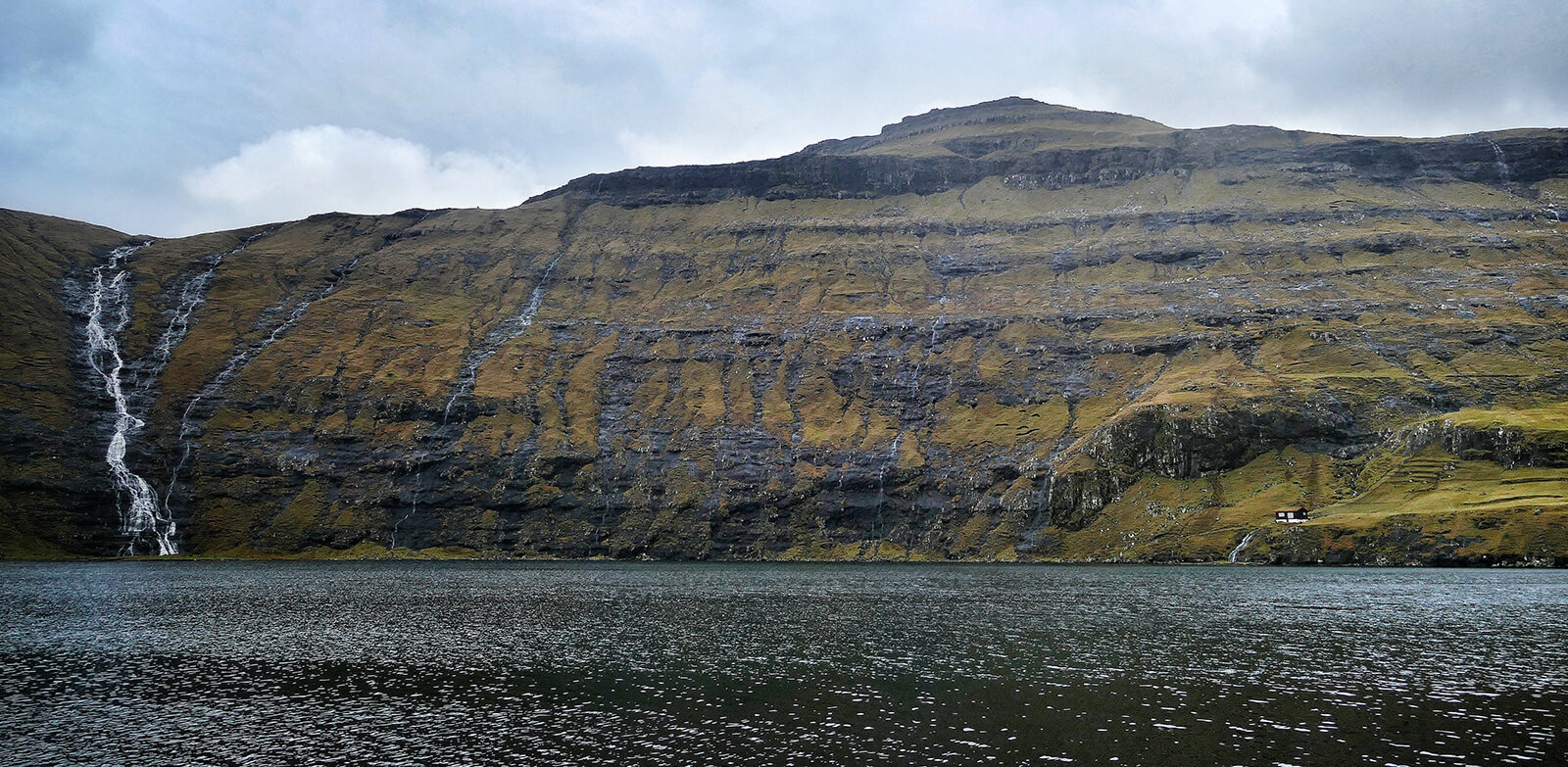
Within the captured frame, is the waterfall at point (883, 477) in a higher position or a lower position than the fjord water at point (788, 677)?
higher

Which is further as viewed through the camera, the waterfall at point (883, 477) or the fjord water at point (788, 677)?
the waterfall at point (883, 477)

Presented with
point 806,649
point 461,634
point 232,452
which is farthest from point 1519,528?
point 232,452

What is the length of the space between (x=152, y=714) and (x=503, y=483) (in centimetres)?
14493

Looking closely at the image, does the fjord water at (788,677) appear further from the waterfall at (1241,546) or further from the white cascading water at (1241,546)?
the waterfall at (1241,546)

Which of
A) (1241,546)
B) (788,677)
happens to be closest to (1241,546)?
(1241,546)

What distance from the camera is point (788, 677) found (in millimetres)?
52094

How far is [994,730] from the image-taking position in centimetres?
3897

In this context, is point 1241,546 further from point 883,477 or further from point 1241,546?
point 883,477

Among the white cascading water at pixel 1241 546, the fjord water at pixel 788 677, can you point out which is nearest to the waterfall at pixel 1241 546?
the white cascading water at pixel 1241 546

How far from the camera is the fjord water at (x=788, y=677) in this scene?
3675cm

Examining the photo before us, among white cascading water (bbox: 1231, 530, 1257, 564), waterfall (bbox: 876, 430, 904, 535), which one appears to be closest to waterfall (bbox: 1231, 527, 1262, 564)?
white cascading water (bbox: 1231, 530, 1257, 564)

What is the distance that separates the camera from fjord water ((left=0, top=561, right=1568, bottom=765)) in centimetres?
3675

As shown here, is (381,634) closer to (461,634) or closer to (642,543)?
(461,634)

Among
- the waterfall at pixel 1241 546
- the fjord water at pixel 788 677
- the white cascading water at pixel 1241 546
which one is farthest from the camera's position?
the waterfall at pixel 1241 546
